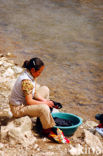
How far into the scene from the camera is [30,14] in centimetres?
1535

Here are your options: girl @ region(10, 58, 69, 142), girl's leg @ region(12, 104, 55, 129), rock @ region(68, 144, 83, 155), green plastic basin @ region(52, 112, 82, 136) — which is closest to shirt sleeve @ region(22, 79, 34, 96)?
girl @ region(10, 58, 69, 142)

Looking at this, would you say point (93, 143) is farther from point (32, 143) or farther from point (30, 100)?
point (30, 100)

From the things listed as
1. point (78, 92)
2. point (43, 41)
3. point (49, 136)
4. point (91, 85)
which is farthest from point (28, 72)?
point (43, 41)

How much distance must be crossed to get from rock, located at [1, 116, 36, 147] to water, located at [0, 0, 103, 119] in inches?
79.3

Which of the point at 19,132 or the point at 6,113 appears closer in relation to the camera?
the point at 19,132

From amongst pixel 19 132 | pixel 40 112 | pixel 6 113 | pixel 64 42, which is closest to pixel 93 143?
pixel 40 112

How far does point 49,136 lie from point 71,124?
1.44 ft

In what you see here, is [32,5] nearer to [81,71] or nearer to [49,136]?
[81,71]

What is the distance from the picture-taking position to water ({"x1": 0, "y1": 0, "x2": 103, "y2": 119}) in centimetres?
632

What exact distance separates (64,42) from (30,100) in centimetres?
733

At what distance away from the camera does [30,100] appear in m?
3.43

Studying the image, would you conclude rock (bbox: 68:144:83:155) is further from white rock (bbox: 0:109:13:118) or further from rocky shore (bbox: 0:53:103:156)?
white rock (bbox: 0:109:13:118)

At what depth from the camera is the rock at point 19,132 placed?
3160 mm

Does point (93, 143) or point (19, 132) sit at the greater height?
point (19, 132)
